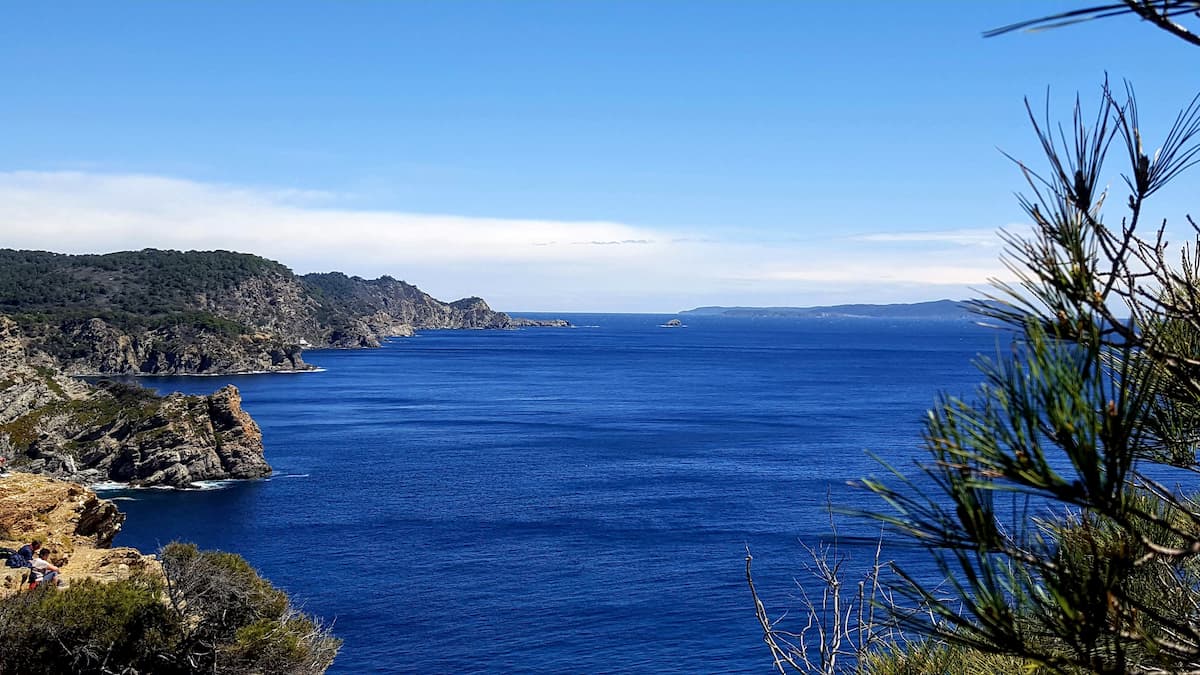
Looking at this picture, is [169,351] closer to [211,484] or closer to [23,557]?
[211,484]

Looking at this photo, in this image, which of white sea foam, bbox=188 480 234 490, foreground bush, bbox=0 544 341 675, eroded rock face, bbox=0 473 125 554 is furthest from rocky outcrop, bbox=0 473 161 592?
white sea foam, bbox=188 480 234 490

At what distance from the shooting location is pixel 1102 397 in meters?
3.46

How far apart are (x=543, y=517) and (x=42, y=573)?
28.7 m

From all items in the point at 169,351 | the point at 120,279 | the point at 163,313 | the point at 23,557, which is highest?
the point at 120,279

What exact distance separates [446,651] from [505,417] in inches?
2134

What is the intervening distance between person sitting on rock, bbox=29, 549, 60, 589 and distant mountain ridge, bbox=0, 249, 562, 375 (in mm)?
99880

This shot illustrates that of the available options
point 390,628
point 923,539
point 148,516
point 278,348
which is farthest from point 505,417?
point 923,539

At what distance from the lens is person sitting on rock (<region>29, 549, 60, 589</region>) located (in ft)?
65.9

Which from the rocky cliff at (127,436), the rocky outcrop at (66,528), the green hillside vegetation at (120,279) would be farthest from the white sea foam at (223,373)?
the rocky outcrop at (66,528)

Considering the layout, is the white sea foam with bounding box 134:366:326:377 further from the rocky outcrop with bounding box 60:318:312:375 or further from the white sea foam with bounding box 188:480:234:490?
the white sea foam with bounding box 188:480:234:490

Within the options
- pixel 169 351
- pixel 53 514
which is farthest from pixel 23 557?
pixel 169 351

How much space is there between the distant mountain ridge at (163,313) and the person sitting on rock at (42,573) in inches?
3932

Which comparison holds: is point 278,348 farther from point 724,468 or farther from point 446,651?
point 446,651

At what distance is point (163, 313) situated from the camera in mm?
142250
